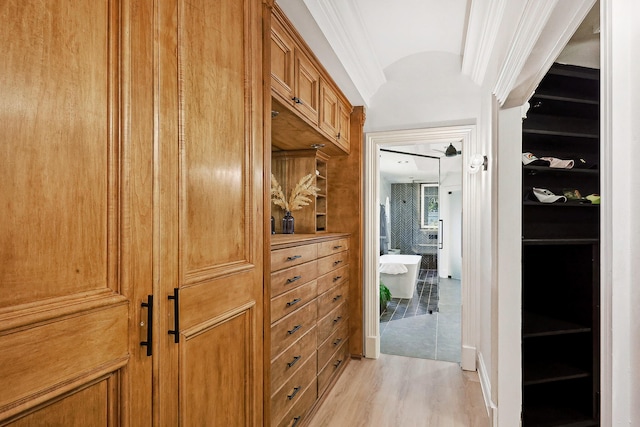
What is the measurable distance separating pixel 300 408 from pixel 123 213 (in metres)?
1.87

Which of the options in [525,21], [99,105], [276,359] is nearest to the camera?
[99,105]

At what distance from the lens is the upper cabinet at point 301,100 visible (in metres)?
1.89

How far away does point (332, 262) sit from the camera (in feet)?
9.23

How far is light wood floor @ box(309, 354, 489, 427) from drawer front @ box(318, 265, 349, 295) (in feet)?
2.70

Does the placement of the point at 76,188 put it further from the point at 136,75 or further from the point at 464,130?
the point at 464,130

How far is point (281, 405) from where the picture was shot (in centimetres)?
193

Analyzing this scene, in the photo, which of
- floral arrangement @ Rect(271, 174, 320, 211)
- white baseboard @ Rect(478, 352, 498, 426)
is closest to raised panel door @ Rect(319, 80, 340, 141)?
floral arrangement @ Rect(271, 174, 320, 211)

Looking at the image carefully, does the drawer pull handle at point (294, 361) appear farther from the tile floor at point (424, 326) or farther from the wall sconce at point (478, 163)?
the wall sconce at point (478, 163)

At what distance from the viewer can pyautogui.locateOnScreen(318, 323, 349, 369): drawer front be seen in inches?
101

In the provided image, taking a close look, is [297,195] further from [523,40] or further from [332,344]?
[523,40]

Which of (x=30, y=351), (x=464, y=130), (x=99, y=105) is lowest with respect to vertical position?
(x=30, y=351)

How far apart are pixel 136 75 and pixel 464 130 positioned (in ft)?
9.64

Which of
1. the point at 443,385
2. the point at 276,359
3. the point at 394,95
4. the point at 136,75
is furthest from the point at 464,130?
the point at 136,75

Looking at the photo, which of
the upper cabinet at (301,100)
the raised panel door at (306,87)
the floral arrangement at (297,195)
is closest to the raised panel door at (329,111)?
the upper cabinet at (301,100)
